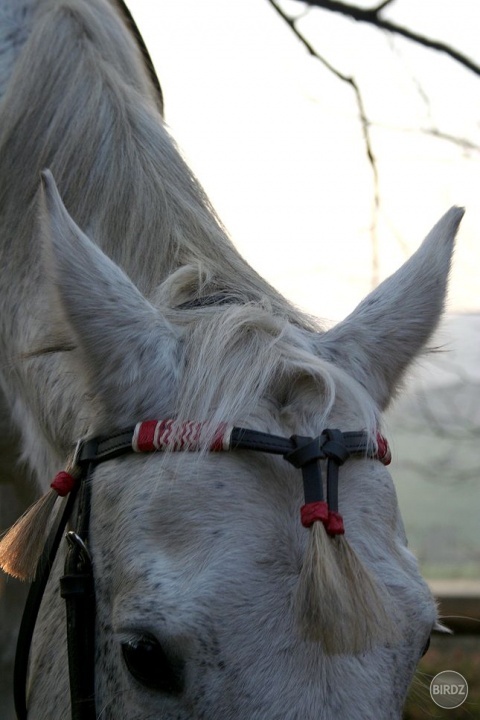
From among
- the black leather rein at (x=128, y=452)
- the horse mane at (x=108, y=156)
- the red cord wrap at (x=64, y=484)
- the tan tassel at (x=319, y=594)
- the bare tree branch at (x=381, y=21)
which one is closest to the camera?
the tan tassel at (x=319, y=594)

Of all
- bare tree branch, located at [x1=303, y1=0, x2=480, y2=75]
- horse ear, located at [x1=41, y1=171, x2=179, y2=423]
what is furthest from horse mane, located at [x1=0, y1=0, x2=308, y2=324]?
bare tree branch, located at [x1=303, y1=0, x2=480, y2=75]

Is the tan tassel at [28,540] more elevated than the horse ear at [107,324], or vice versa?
the horse ear at [107,324]

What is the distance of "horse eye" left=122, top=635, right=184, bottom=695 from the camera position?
1.35m

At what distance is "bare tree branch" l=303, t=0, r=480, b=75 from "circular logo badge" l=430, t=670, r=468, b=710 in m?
2.85

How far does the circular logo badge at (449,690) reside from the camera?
413 cm

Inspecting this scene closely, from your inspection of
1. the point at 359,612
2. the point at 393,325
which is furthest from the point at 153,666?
the point at 393,325

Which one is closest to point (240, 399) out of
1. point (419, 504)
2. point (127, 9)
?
point (127, 9)

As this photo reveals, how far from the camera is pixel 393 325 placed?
1740 mm

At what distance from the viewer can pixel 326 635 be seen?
130cm

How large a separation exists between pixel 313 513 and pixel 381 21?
3328mm

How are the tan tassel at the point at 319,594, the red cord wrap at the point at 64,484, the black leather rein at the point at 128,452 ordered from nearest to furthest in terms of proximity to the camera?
1. the tan tassel at the point at 319,594
2. the black leather rein at the point at 128,452
3. the red cord wrap at the point at 64,484

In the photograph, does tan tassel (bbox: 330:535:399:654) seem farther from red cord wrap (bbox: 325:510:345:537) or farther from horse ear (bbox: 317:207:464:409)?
horse ear (bbox: 317:207:464:409)

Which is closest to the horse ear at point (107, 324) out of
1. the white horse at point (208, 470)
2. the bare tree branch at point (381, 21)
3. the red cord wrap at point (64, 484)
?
the white horse at point (208, 470)

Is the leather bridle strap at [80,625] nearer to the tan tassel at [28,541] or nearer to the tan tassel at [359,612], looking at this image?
the tan tassel at [28,541]
